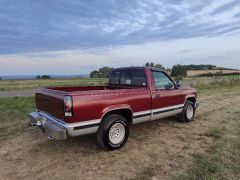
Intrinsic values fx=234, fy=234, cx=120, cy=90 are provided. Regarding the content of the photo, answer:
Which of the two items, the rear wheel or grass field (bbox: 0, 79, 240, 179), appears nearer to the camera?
grass field (bbox: 0, 79, 240, 179)

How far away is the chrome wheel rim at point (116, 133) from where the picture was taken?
5.03 m

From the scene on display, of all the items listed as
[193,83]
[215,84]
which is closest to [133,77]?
[215,84]

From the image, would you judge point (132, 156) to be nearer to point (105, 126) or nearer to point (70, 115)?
point (105, 126)

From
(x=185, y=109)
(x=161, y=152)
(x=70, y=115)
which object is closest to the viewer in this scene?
(x=70, y=115)

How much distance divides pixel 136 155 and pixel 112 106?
112 centimetres

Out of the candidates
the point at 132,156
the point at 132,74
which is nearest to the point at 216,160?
the point at 132,156

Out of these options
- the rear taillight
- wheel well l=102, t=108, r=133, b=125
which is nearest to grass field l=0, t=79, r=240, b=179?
wheel well l=102, t=108, r=133, b=125

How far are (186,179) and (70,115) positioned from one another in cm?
225

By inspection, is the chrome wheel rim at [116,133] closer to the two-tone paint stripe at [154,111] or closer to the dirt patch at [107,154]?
the dirt patch at [107,154]

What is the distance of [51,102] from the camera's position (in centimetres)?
484

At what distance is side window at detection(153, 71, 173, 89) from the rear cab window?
14.5 inches

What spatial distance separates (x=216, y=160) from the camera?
441cm

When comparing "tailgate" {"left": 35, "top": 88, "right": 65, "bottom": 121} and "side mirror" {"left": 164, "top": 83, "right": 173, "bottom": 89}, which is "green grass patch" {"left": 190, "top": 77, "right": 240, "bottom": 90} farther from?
"tailgate" {"left": 35, "top": 88, "right": 65, "bottom": 121}

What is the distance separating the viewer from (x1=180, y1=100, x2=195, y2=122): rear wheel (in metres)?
7.23
